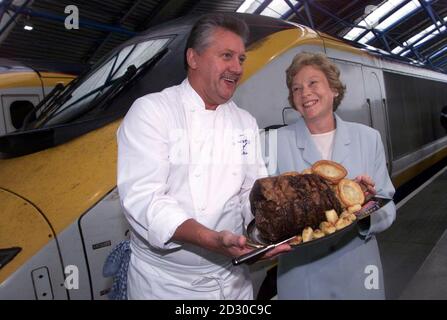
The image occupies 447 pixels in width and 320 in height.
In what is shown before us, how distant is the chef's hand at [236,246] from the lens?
1.82 feet

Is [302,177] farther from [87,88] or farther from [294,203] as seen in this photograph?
[87,88]

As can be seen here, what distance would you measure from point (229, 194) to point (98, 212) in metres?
0.31

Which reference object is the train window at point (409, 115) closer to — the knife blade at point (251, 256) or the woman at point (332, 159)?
the woman at point (332, 159)

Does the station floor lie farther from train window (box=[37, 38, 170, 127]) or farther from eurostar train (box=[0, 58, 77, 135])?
eurostar train (box=[0, 58, 77, 135])

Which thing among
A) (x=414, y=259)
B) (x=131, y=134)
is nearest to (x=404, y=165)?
(x=414, y=259)

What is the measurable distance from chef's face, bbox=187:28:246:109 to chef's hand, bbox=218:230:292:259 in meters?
0.28

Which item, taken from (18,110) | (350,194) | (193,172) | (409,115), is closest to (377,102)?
(409,115)

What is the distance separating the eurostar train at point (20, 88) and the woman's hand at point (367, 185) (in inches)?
Answer: 87.2

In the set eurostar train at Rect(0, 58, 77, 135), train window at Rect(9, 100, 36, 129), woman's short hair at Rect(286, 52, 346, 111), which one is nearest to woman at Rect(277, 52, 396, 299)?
woman's short hair at Rect(286, 52, 346, 111)

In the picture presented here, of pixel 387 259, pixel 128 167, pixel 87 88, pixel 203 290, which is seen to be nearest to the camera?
pixel 128 167

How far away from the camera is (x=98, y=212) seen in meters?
0.86

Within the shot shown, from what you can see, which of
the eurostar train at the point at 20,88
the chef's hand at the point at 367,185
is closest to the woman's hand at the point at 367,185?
the chef's hand at the point at 367,185

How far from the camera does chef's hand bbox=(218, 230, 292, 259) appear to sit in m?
0.56
